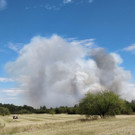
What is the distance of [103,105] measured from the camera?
53.4 m

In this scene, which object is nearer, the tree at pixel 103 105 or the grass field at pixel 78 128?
the grass field at pixel 78 128

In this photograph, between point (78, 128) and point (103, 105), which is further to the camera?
point (103, 105)

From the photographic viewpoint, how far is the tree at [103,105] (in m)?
53.3

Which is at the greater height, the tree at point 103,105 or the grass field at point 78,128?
the tree at point 103,105

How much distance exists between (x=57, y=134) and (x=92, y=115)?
115 ft

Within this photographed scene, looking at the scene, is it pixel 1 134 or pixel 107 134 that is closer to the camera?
pixel 107 134

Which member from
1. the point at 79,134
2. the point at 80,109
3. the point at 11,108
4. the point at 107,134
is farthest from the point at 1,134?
the point at 11,108

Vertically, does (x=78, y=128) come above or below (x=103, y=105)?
below

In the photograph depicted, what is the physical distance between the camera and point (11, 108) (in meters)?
196

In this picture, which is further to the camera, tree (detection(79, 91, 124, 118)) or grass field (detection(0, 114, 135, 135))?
tree (detection(79, 91, 124, 118))

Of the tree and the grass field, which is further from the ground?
the tree

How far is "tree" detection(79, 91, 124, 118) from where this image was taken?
53281mm

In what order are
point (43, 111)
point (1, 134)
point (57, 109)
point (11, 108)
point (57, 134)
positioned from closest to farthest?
point (57, 134) < point (1, 134) < point (57, 109) < point (43, 111) < point (11, 108)

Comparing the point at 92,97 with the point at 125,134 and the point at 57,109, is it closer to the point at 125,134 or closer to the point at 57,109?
the point at 125,134
